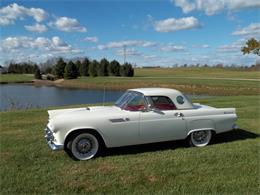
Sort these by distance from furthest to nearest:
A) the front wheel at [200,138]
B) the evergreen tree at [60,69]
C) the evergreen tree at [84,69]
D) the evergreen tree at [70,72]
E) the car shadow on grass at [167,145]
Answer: the evergreen tree at [84,69], the evergreen tree at [60,69], the evergreen tree at [70,72], the front wheel at [200,138], the car shadow on grass at [167,145]

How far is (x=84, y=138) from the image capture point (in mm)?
5641

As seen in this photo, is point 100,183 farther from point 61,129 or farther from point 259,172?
point 259,172

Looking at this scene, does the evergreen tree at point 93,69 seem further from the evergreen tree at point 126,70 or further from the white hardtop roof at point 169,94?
the white hardtop roof at point 169,94

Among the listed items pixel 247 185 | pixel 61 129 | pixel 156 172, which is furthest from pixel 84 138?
pixel 247 185

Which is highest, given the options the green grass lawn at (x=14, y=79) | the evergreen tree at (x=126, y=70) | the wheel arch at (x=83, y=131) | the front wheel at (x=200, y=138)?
the evergreen tree at (x=126, y=70)

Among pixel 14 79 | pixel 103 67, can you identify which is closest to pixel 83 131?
pixel 14 79

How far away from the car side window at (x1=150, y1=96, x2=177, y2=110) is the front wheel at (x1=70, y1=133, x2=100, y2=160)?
1.40m

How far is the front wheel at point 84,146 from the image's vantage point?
5566mm

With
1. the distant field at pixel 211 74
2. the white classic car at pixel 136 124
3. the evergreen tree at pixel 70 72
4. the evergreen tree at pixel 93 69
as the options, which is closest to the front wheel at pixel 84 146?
the white classic car at pixel 136 124

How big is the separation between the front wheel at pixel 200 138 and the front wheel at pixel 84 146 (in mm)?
2019

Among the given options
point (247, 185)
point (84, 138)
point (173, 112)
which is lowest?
point (247, 185)

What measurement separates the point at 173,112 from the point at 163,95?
0.41 metres

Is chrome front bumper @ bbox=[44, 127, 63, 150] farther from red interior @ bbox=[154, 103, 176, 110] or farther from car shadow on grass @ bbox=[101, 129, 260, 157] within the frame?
red interior @ bbox=[154, 103, 176, 110]

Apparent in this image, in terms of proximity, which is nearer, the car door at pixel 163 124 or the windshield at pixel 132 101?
the car door at pixel 163 124
